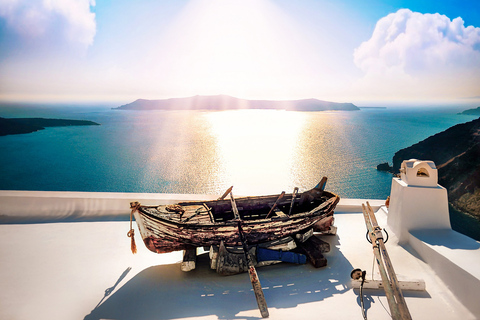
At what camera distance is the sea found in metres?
22.0

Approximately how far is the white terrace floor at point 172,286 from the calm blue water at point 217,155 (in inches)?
619

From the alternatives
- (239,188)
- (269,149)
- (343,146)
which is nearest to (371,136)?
(343,146)

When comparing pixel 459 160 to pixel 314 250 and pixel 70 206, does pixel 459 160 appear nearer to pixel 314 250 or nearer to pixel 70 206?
pixel 314 250

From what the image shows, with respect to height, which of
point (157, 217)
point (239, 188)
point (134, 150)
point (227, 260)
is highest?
point (157, 217)

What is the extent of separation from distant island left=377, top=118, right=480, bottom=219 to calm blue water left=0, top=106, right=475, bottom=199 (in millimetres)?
3062

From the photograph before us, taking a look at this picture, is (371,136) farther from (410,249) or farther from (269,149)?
(410,249)

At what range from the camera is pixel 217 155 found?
25.6m

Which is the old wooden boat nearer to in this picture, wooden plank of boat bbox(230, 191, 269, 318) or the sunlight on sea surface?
wooden plank of boat bbox(230, 191, 269, 318)

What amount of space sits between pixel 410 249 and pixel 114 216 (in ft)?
16.2

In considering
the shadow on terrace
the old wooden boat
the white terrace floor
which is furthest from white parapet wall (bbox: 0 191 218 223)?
the shadow on terrace

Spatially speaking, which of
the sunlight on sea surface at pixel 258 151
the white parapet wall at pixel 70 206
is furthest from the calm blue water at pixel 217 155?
the white parapet wall at pixel 70 206

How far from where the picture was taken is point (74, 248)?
4.25 m

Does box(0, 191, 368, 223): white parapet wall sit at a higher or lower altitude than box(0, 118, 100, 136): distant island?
lower

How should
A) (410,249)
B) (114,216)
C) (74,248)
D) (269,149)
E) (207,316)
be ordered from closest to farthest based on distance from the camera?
(207,316), (410,249), (74,248), (114,216), (269,149)
